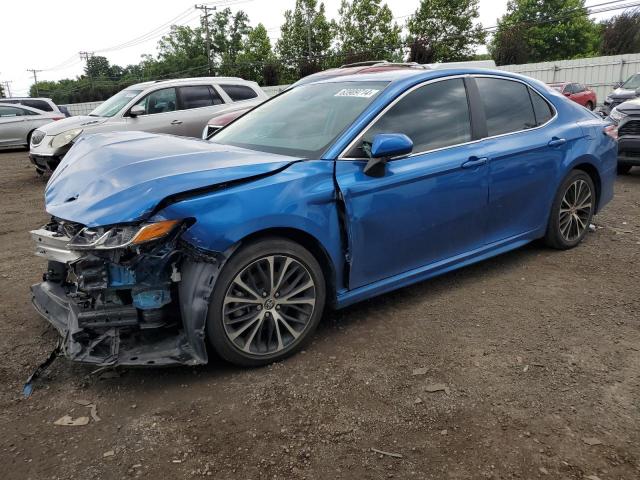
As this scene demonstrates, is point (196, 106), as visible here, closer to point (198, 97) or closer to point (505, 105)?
point (198, 97)

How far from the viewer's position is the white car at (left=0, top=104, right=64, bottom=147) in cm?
1517

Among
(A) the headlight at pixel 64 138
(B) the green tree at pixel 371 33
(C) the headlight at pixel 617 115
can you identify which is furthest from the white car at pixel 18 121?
(B) the green tree at pixel 371 33

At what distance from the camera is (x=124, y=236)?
2.59m

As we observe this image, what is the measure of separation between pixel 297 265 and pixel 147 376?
1.07 m

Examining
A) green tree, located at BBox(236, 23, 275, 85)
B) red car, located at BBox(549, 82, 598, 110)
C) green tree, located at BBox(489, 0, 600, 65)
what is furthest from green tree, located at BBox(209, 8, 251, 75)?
red car, located at BBox(549, 82, 598, 110)

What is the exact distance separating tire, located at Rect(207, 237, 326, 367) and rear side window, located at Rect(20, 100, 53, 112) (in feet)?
51.5

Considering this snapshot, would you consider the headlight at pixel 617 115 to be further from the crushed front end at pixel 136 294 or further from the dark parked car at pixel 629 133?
the crushed front end at pixel 136 294

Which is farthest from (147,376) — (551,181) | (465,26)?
(465,26)

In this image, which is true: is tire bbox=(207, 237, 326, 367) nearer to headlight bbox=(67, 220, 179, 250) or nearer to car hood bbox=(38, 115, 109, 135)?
headlight bbox=(67, 220, 179, 250)

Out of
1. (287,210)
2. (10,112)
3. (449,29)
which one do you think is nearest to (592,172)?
(287,210)

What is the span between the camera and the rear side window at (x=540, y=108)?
14.4ft

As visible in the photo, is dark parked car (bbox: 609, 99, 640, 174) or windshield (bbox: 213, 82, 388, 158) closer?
windshield (bbox: 213, 82, 388, 158)

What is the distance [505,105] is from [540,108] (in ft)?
1.56

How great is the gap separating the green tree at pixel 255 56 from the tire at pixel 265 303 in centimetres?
5549
